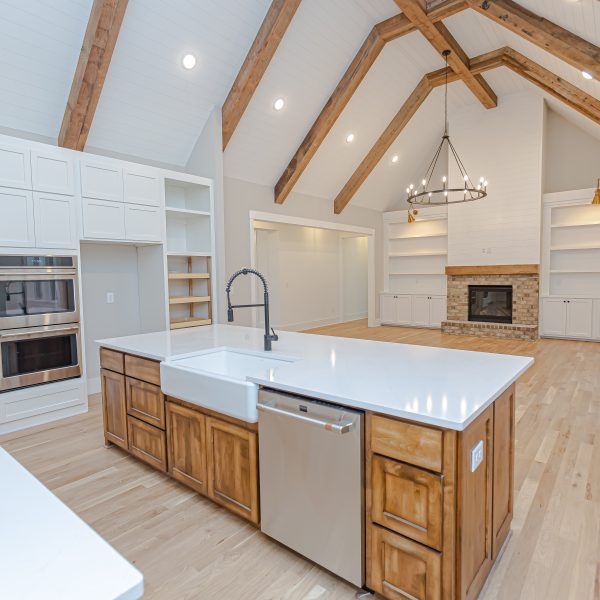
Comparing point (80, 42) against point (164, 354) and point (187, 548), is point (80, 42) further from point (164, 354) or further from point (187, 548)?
point (187, 548)

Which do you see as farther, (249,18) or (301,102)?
(301,102)

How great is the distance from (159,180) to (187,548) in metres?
3.69

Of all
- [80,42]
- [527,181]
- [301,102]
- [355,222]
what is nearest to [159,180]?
[80,42]

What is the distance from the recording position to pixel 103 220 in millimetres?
4070

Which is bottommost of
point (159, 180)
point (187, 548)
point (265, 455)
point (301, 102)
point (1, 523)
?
point (187, 548)

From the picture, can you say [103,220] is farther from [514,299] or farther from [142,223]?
[514,299]

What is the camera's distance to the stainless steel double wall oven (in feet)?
11.4

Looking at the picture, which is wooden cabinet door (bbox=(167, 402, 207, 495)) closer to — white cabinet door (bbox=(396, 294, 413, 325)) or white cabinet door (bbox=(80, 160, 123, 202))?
white cabinet door (bbox=(80, 160, 123, 202))

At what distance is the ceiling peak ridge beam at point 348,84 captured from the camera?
16.0ft

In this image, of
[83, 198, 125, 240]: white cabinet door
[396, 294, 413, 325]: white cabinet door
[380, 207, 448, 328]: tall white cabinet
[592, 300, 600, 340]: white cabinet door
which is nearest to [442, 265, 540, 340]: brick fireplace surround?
[380, 207, 448, 328]: tall white cabinet

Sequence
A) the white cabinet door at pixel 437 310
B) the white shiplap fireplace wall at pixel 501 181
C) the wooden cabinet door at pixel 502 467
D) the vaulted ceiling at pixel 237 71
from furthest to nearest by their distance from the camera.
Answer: the white cabinet door at pixel 437 310, the white shiplap fireplace wall at pixel 501 181, the vaulted ceiling at pixel 237 71, the wooden cabinet door at pixel 502 467

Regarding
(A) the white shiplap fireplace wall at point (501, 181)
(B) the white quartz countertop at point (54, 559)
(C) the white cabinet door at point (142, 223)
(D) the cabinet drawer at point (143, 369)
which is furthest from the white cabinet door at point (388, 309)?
(B) the white quartz countertop at point (54, 559)

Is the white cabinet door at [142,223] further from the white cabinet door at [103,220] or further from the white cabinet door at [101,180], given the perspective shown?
the white cabinet door at [101,180]

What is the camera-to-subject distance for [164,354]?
8.27ft
